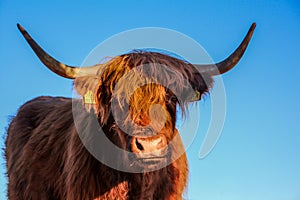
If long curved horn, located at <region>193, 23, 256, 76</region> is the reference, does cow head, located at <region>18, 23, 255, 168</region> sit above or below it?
below

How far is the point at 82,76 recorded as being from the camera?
16.5ft

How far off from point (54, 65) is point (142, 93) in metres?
0.87

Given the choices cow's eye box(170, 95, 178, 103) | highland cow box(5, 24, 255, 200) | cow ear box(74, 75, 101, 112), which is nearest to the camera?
highland cow box(5, 24, 255, 200)

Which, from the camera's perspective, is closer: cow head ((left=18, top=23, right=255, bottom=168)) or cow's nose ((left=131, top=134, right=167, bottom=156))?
cow's nose ((left=131, top=134, right=167, bottom=156))

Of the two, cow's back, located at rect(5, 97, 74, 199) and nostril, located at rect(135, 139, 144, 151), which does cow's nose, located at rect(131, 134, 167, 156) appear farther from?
cow's back, located at rect(5, 97, 74, 199)

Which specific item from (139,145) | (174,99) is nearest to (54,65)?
(139,145)

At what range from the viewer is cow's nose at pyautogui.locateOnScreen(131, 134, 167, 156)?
14.6ft

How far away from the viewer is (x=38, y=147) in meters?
6.07

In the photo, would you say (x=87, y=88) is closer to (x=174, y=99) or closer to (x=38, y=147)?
(x=174, y=99)

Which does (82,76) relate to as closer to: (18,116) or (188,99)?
(188,99)

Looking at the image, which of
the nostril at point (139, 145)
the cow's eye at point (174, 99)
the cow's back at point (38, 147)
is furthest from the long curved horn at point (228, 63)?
the cow's back at point (38, 147)

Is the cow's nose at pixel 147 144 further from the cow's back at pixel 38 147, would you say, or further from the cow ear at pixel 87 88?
the cow's back at pixel 38 147

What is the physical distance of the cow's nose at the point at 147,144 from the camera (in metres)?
4.45

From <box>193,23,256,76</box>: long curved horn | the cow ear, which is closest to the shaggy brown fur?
the cow ear
